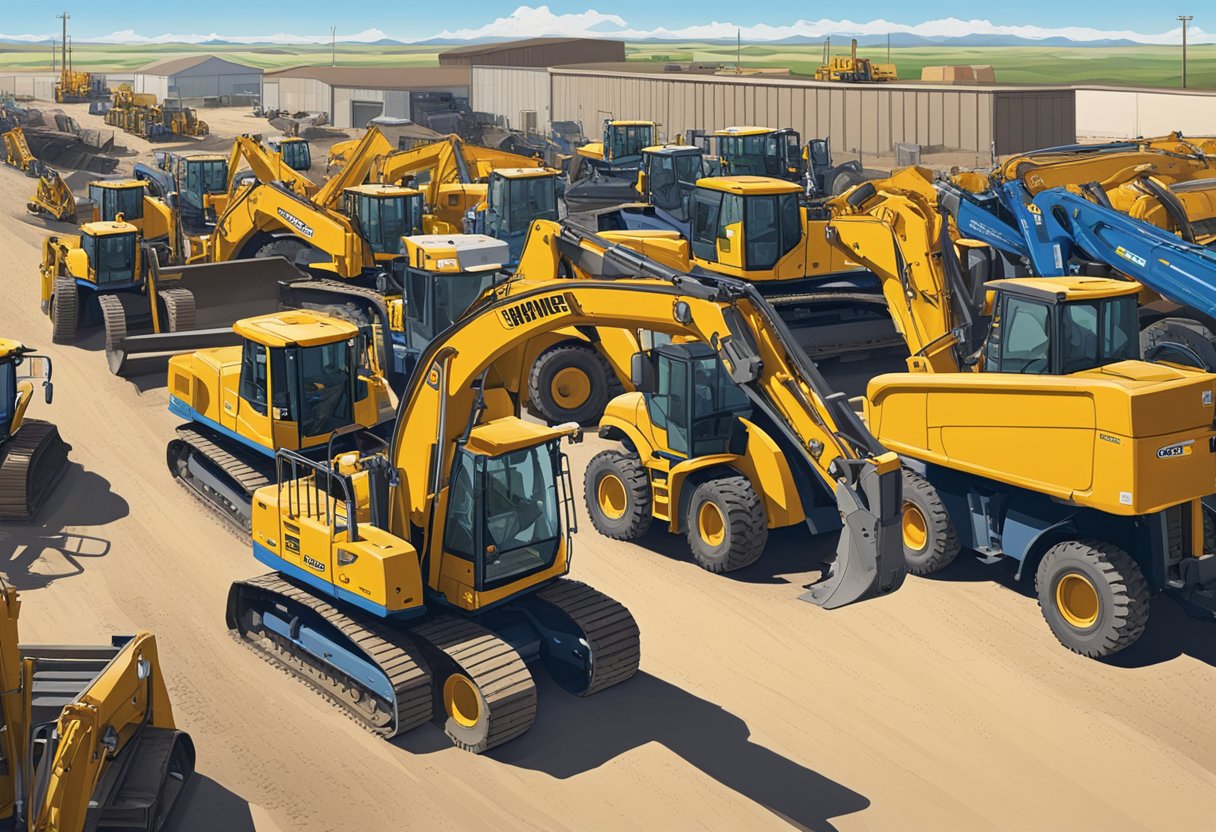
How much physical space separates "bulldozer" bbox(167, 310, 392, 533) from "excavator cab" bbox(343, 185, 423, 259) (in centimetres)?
767

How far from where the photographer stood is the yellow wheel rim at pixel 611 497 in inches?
618

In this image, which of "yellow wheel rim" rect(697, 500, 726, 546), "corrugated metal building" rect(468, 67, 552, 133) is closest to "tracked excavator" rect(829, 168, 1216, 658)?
"yellow wheel rim" rect(697, 500, 726, 546)

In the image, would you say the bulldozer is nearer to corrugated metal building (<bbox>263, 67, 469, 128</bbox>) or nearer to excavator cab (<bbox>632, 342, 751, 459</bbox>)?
excavator cab (<bbox>632, 342, 751, 459</bbox>)

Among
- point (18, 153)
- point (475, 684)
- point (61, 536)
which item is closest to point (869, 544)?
point (475, 684)

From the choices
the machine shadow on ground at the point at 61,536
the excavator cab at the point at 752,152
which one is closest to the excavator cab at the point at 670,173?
the excavator cab at the point at 752,152

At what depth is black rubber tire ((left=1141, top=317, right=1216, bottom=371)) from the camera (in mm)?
18953

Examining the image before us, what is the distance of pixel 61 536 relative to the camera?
1602cm

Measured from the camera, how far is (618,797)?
1038cm

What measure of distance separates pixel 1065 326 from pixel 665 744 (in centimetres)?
575

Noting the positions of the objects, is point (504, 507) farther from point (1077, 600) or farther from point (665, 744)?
point (1077, 600)

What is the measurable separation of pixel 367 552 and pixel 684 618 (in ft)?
11.7

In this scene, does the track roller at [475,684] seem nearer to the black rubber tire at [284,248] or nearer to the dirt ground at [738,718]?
the dirt ground at [738,718]

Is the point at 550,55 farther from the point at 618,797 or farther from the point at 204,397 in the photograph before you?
the point at 618,797

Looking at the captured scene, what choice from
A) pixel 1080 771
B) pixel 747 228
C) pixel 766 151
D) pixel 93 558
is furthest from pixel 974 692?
pixel 766 151
